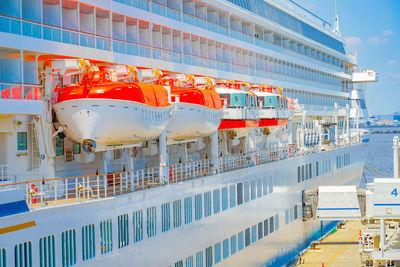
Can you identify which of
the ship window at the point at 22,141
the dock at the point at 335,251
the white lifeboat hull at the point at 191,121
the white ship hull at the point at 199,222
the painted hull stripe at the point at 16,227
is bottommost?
the dock at the point at 335,251

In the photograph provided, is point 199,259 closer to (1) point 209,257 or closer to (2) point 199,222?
(1) point 209,257

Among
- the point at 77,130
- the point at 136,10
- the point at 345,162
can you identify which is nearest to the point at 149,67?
the point at 136,10

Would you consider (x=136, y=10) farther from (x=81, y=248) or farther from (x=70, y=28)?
(x=81, y=248)

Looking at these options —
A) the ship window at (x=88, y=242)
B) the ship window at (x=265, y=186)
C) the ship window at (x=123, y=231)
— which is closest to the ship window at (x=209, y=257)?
the ship window at (x=123, y=231)

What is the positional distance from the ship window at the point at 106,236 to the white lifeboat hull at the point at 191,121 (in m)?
7.27

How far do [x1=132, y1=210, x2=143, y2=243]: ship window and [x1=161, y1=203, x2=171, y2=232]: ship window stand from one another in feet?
5.64

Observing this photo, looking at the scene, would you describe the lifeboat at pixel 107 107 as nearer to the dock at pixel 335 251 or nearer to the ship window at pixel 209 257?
the ship window at pixel 209 257

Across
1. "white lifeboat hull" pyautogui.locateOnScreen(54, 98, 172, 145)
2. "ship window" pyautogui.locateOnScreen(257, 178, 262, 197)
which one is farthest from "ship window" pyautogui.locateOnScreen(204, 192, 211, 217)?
"ship window" pyautogui.locateOnScreen(257, 178, 262, 197)

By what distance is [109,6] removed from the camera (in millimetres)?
24719

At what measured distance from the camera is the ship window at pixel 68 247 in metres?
16.9

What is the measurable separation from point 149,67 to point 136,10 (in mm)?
2732

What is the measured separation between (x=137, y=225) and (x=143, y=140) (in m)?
4.04

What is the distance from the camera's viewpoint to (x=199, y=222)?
25859 millimetres

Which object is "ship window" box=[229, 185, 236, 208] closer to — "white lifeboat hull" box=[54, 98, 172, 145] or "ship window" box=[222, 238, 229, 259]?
"ship window" box=[222, 238, 229, 259]
